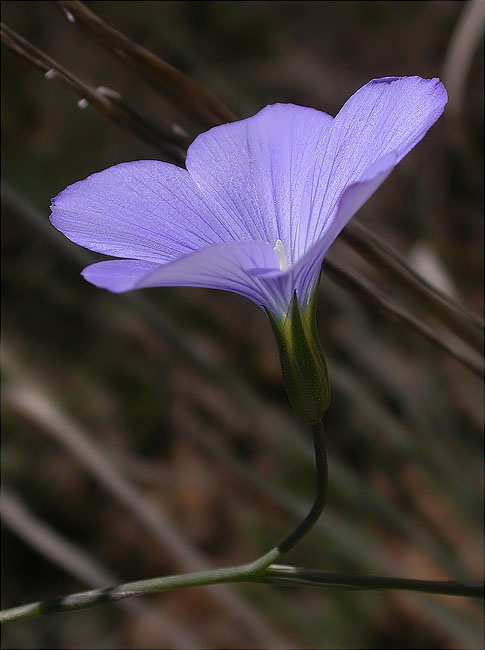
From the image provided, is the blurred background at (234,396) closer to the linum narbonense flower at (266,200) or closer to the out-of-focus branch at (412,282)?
the out-of-focus branch at (412,282)

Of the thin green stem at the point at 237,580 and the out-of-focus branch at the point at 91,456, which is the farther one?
the out-of-focus branch at the point at 91,456

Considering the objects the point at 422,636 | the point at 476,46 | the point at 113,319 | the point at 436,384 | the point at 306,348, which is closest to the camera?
the point at 306,348

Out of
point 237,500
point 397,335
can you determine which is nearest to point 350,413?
point 397,335

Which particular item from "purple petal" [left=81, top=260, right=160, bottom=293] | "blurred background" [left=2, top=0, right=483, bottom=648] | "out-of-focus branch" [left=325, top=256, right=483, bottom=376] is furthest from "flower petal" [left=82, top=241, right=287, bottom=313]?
"blurred background" [left=2, top=0, right=483, bottom=648]

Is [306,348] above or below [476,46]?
below

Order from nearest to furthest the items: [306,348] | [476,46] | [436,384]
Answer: [306,348]
[476,46]
[436,384]

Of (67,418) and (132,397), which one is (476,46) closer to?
(67,418)

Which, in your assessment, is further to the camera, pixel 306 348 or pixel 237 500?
pixel 237 500

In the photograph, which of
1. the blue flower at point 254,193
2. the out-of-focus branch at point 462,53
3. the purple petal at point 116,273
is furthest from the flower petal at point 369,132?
the out-of-focus branch at point 462,53
